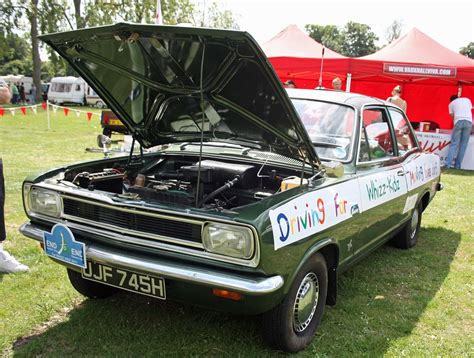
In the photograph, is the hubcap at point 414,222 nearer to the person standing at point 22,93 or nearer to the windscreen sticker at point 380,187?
the windscreen sticker at point 380,187

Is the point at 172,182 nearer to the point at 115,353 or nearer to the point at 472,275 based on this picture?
the point at 115,353

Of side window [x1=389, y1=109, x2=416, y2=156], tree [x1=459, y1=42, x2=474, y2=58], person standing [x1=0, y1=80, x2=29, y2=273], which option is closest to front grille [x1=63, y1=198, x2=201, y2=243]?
person standing [x1=0, y1=80, x2=29, y2=273]

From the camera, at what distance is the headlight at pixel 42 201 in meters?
2.85

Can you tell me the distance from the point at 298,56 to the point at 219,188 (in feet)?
30.8

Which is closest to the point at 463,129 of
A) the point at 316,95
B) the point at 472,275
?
the point at 472,275

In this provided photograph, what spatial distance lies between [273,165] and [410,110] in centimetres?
1304

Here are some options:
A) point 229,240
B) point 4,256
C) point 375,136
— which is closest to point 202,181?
point 229,240

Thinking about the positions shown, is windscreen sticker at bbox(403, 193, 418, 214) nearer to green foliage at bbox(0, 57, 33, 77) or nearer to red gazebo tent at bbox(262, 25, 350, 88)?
red gazebo tent at bbox(262, 25, 350, 88)

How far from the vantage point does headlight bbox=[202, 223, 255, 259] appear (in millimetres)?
2260

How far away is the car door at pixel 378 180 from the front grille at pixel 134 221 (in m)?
1.42

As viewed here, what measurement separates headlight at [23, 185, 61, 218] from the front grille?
0.07m

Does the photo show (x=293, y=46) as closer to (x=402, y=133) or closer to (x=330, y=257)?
(x=402, y=133)

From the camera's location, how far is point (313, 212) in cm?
266

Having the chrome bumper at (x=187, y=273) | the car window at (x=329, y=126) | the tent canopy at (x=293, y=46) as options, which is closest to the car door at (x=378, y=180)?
the car window at (x=329, y=126)
